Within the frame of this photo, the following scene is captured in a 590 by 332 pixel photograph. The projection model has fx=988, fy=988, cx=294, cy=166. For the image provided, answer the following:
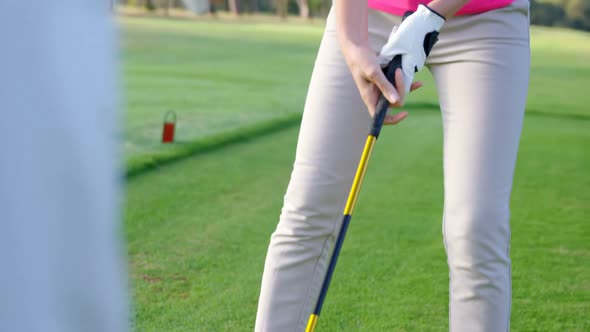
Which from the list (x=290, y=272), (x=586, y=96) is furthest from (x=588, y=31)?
(x=290, y=272)

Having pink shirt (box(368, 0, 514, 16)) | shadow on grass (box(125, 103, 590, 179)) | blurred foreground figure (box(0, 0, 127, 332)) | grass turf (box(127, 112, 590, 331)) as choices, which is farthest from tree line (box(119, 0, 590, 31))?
blurred foreground figure (box(0, 0, 127, 332))

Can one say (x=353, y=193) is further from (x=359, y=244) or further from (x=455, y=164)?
(x=359, y=244)

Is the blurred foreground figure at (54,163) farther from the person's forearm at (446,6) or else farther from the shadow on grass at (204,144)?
the shadow on grass at (204,144)

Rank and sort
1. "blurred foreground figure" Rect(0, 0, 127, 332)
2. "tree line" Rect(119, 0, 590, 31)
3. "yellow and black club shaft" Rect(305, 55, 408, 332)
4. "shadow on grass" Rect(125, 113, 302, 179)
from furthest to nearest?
"tree line" Rect(119, 0, 590, 31) < "shadow on grass" Rect(125, 113, 302, 179) < "yellow and black club shaft" Rect(305, 55, 408, 332) < "blurred foreground figure" Rect(0, 0, 127, 332)

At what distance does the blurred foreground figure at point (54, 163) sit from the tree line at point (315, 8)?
109 feet

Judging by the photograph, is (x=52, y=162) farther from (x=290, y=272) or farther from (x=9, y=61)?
(x=290, y=272)

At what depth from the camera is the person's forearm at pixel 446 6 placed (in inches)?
91.9

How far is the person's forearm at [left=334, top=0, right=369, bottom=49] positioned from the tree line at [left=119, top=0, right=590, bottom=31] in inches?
1242

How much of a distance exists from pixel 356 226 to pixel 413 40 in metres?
2.52

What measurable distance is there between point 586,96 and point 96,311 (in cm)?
1358

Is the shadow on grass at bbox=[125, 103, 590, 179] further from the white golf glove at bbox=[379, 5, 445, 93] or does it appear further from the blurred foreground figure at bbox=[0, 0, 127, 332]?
the blurred foreground figure at bbox=[0, 0, 127, 332]

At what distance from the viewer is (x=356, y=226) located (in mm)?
4766

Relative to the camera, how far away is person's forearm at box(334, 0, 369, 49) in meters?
2.38

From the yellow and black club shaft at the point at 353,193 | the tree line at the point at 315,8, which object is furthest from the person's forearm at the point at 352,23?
the tree line at the point at 315,8
